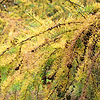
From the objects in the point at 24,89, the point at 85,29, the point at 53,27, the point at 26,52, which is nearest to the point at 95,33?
the point at 85,29

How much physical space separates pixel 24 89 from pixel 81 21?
39 centimetres

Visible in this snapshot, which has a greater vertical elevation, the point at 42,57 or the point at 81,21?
the point at 81,21

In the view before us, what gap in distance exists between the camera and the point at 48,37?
0.70 metres

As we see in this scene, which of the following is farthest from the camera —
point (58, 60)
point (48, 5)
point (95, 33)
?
point (48, 5)

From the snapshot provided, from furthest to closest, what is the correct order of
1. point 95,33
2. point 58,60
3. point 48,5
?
point 48,5 → point 58,60 → point 95,33

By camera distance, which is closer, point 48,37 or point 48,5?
point 48,37

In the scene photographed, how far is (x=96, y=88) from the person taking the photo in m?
0.71

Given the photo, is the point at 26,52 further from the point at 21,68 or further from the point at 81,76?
the point at 81,76

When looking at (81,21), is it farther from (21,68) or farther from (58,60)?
(21,68)

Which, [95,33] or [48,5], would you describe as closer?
[95,33]

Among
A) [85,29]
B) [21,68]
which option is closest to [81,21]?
[85,29]

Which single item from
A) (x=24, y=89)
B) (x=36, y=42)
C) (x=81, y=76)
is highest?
(x=36, y=42)

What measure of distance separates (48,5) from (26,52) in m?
1.96

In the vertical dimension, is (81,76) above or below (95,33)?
below
